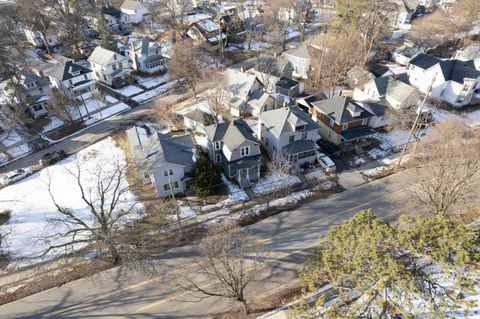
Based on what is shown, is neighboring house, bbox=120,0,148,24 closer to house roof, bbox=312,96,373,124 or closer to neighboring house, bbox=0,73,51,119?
neighboring house, bbox=0,73,51,119

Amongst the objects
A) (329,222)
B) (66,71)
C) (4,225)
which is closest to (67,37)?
(66,71)

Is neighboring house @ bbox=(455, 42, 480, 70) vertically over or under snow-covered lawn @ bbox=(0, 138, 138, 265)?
over

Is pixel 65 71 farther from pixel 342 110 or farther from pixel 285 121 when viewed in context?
pixel 342 110

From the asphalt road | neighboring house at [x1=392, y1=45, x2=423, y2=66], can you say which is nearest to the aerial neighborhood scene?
the asphalt road

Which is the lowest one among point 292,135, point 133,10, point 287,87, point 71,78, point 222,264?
point 222,264

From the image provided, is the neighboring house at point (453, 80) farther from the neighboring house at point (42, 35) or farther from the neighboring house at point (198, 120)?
the neighboring house at point (42, 35)

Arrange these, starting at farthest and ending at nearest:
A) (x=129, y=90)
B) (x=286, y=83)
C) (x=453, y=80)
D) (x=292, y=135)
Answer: (x=129, y=90), (x=286, y=83), (x=453, y=80), (x=292, y=135)

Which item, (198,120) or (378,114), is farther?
(198,120)

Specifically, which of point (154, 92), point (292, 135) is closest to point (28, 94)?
point (154, 92)
